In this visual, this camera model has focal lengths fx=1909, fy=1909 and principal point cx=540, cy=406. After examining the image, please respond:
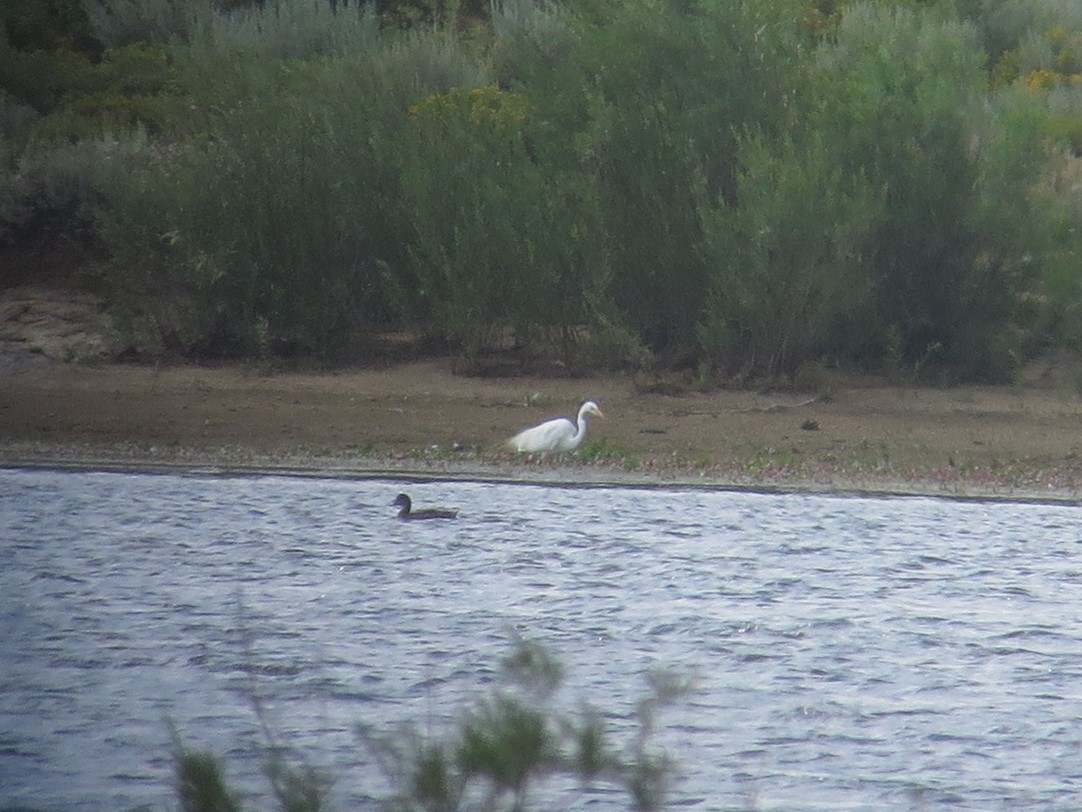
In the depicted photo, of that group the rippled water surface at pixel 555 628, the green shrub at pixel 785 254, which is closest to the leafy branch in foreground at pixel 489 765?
the rippled water surface at pixel 555 628

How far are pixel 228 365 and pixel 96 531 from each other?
5325 millimetres

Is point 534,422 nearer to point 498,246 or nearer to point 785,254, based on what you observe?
point 498,246

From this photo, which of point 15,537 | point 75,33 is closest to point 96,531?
point 15,537

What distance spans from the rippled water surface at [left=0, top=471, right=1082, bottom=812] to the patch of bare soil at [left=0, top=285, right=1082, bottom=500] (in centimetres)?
48

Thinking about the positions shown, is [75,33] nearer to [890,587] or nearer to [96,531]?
[96,531]

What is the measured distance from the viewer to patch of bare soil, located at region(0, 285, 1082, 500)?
641 inches

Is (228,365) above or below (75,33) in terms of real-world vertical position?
below

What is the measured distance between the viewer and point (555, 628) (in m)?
11.8

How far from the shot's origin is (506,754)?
508 centimetres

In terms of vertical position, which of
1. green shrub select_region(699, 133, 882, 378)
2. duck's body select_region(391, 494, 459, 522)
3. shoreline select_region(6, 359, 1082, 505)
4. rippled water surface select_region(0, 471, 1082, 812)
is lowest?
rippled water surface select_region(0, 471, 1082, 812)

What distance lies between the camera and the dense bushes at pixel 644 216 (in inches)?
746

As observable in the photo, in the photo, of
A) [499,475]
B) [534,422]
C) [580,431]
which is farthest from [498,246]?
[580,431]

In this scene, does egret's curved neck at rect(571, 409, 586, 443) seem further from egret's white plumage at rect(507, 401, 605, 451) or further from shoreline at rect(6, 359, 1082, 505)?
shoreline at rect(6, 359, 1082, 505)

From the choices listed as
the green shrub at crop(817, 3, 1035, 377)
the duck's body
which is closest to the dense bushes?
the green shrub at crop(817, 3, 1035, 377)
